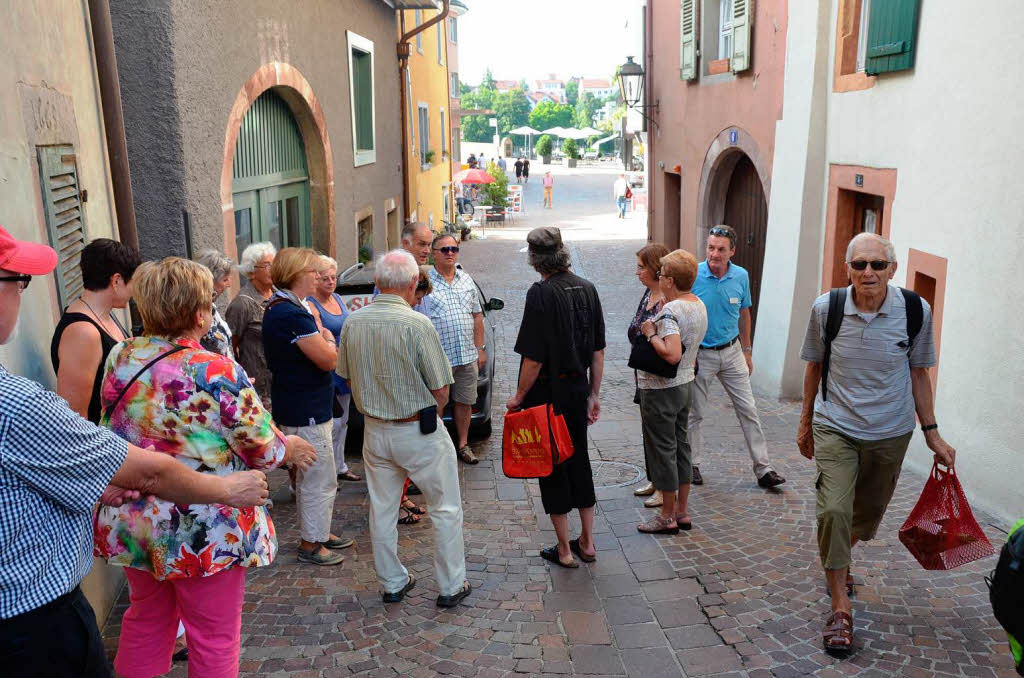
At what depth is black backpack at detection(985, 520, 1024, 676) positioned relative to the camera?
105 inches

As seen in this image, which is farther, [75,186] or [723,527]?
[723,527]

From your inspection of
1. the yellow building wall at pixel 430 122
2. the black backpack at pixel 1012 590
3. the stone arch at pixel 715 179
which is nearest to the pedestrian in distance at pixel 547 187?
the yellow building wall at pixel 430 122

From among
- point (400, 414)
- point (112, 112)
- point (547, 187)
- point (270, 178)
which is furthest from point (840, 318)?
point (547, 187)

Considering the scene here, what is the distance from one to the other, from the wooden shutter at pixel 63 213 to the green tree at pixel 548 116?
121903mm

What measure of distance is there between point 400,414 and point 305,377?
2.55 ft

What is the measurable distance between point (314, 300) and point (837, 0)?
5818 millimetres

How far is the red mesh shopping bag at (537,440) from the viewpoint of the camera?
4613 mm

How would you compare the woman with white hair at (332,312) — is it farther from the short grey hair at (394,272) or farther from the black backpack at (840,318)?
the black backpack at (840,318)

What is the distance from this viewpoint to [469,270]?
1888cm

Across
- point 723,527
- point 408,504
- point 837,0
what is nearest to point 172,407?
point 408,504

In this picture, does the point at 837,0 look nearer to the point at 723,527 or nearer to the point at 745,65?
the point at 745,65

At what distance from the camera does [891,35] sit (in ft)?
22.5

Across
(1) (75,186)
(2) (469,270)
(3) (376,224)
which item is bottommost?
(2) (469,270)

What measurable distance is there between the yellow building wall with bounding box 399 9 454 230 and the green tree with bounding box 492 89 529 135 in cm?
10316
